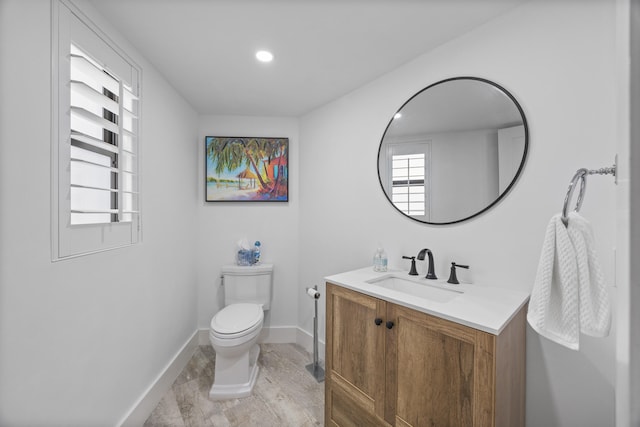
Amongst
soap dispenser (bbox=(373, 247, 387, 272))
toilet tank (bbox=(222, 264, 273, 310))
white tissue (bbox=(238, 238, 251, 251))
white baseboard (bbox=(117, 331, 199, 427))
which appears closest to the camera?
white baseboard (bbox=(117, 331, 199, 427))

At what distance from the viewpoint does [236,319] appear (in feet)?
6.46

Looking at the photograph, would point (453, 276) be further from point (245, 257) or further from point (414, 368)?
point (245, 257)

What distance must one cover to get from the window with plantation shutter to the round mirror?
1.59 m

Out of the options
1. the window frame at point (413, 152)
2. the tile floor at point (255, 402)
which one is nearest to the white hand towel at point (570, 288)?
the window frame at point (413, 152)

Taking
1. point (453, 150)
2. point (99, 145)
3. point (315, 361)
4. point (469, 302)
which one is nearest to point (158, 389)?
point (315, 361)

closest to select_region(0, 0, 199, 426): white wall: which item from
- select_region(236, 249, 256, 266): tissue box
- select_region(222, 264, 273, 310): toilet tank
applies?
select_region(222, 264, 273, 310): toilet tank

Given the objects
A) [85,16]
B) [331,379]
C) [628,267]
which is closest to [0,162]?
[85,16]

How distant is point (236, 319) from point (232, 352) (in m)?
0.22

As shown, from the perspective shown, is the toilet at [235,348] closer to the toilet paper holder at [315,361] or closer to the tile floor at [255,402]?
the tile floor at [255,402]

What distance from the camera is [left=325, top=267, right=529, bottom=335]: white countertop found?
97 centimetres

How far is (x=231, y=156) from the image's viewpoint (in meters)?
2.56

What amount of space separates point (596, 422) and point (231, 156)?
2851 millimetres

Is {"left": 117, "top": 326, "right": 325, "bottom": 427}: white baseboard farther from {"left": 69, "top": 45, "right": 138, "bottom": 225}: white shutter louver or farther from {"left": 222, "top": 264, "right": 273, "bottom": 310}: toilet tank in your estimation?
{"left": 69, "top": 45, "right": 138, "bottom": 225}: white shutter louver

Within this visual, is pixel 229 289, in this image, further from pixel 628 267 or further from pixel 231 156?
pixel 628 267
